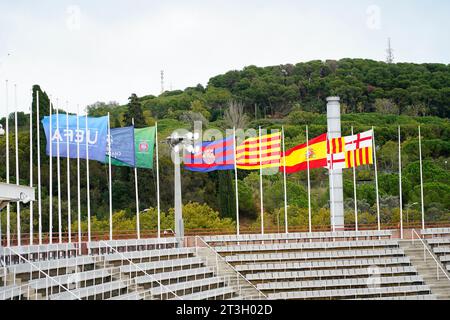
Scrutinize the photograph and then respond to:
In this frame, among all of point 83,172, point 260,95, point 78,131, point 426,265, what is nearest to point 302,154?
point 426,265

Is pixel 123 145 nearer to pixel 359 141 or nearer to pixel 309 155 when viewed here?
pixel 309 155

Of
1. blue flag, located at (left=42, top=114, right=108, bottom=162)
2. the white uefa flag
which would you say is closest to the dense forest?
blue flag, located at (left=42, top=114, right=108, bottom=162)

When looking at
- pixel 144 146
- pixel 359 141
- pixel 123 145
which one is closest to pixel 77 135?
pixel 123 145

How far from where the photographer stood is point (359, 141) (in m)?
32.4

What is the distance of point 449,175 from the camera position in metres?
56.5

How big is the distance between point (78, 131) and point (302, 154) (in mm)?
9105

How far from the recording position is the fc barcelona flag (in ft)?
106

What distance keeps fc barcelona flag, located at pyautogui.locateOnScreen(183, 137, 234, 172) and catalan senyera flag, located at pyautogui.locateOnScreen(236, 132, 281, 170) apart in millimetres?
819

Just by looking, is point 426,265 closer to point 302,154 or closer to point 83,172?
point 302,154

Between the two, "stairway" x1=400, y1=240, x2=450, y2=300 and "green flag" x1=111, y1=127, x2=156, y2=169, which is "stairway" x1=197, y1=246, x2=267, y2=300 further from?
"stairway" x1=400, y1=240, x2=450, y2=300

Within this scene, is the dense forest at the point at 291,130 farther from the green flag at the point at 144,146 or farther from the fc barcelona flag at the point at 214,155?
the fc barcelona flag at the point at 214,155

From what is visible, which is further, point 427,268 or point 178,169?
point 427,268

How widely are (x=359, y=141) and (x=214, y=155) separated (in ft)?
16.9

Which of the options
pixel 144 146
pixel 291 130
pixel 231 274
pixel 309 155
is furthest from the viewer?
pixel 291 130
